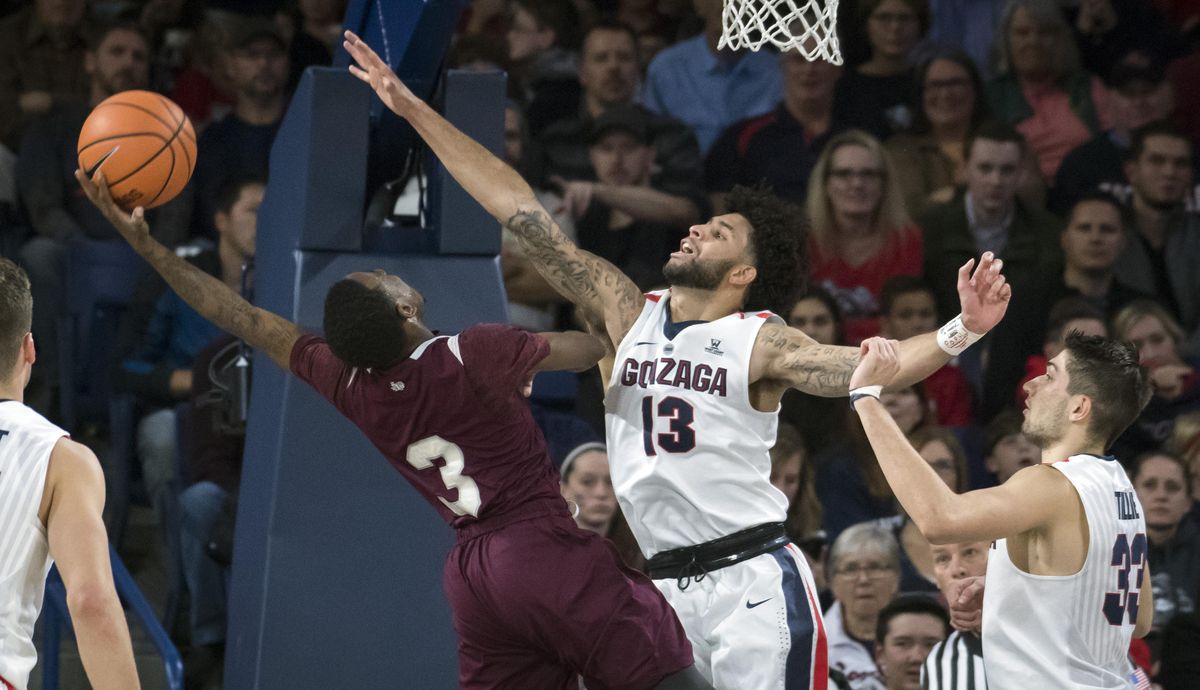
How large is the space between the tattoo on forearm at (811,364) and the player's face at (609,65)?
447 cm

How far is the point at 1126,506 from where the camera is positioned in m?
4.72

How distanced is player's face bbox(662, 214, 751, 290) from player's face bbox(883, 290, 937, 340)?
3.33 meters

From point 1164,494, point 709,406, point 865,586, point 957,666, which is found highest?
point 709,406

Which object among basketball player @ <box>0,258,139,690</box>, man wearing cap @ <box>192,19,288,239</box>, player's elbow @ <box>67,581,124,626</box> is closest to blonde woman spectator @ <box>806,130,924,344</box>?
man wearing cap @ <box>192,19,288,239</box>

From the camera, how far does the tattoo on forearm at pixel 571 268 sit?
555 centimetres

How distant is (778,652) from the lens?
5.09m

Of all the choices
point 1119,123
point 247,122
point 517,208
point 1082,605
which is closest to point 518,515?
point 517,208

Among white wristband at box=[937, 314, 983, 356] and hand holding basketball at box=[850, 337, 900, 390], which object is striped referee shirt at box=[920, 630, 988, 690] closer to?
white wristband at box=[937, 314, 983, 356]

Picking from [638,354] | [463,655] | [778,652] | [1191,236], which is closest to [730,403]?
[638,354]

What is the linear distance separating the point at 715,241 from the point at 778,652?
1336 millimetres

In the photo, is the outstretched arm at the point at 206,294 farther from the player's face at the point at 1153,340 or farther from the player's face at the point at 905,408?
the player's face at the point at 1153,340

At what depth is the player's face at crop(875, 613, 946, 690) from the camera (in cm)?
695

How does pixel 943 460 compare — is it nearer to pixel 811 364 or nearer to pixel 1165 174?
pixel 1165 174

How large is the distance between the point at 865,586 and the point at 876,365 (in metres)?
2.92
